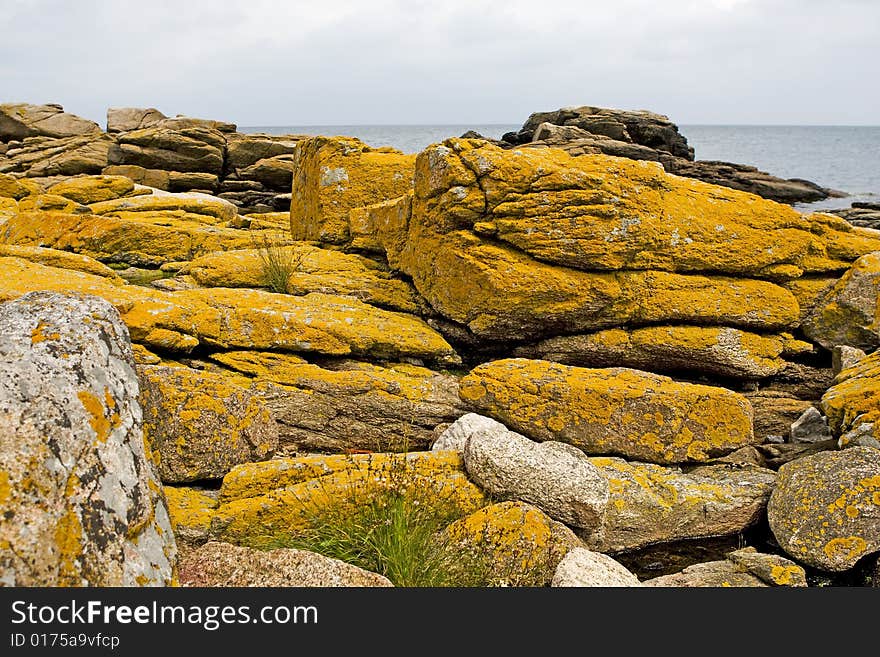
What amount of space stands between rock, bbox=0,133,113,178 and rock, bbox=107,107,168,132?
8.61 metres

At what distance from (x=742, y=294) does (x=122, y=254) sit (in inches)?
408

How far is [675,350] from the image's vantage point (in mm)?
9766

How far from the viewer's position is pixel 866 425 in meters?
7.51

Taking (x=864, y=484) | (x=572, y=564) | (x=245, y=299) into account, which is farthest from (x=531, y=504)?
(x=245, y=299)

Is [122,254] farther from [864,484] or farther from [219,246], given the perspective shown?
[864,484]

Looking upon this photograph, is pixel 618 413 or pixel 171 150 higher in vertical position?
pixel 171 150

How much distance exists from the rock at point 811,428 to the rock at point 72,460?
24.1 feet

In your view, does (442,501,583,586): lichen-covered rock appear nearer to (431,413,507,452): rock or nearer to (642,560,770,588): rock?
(642,560,770,588): rock

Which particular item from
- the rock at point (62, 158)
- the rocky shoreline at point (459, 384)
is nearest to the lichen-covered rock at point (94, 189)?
the rocky shoreline at point (459, 384)

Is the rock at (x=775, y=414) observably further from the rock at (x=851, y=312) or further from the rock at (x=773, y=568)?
the rock at (x=773, y=568)

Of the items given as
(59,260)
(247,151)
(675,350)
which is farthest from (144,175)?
(675,350)

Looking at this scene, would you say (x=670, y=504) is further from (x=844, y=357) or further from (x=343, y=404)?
(x=844, y=357)

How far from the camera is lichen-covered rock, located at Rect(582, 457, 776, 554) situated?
22.9 ft

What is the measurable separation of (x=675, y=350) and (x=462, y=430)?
3760 mm
